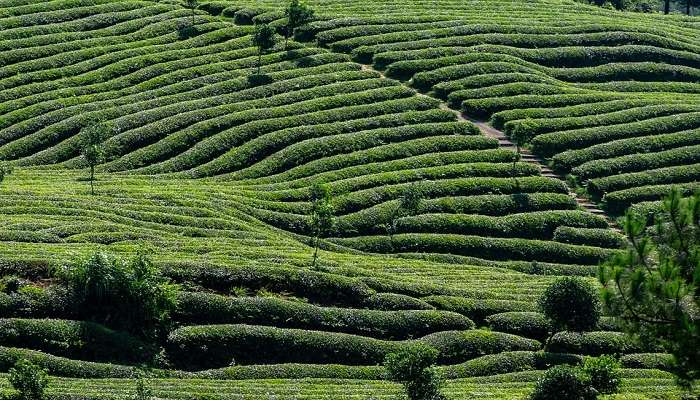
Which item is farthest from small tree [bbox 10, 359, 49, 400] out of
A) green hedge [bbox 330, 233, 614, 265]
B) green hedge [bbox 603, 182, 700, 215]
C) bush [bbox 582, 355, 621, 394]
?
green hedge [bbox 603, 182, 700, 215]

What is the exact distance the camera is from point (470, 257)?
68562 millimetres

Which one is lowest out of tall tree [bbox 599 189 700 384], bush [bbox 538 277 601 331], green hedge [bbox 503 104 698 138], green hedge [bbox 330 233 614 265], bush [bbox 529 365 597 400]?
green hedge [bbox 330 233 614 265]

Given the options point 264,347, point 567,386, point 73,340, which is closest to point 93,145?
point 73,340

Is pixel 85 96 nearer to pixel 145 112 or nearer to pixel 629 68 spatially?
pixel 145 112

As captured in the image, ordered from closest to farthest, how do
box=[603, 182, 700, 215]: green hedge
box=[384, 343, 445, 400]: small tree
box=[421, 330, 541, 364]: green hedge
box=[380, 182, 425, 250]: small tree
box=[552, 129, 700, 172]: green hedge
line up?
box=[384, 343, 445, 400]: small tree < box=[421, 330, 541, 364]: green hedge < box=[380, 182, 425, 250]: small tree < box=[603, 182, 700, 215]: green hedge < box=[552, 129, 700, 172]: green hedge

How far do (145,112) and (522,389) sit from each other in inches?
1822

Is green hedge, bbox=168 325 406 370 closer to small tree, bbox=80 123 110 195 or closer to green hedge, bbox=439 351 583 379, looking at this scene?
green hedge, bbox=439 351 583 379

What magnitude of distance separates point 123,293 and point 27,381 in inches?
407

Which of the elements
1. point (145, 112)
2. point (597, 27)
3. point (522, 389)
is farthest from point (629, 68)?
point (522, 389)

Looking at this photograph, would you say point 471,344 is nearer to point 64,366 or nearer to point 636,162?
point 64,366

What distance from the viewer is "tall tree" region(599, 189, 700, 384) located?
32656mm

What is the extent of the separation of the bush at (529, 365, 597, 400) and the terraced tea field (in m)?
4.14

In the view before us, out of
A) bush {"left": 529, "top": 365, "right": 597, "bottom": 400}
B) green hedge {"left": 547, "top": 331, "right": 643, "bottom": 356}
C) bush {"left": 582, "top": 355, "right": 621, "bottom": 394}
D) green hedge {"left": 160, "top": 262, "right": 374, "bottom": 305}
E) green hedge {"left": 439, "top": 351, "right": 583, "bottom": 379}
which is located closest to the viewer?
bush {"left": 529, "top": 365, "right": 597, "bottom": 400}

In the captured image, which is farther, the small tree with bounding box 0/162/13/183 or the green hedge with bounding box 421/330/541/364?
the small tree with bounding box 0/162/13/183
